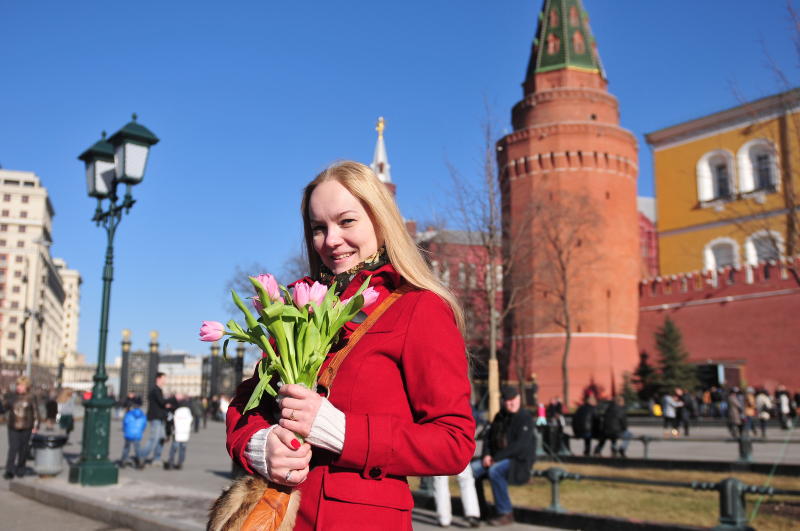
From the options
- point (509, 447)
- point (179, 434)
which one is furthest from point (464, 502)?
point (179, 434)

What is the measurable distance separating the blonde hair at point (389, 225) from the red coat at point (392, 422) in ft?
0.28

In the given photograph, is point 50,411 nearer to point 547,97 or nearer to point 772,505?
point 772,505

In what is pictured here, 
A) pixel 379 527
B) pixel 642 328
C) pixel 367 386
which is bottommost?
pixel 379 527

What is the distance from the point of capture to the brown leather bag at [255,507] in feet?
5.65

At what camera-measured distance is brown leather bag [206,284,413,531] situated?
5.65ft

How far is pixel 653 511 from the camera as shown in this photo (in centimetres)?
889

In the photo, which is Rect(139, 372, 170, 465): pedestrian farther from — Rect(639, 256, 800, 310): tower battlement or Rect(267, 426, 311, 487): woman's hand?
Rect(639, 256, 800, 310): tower battlement

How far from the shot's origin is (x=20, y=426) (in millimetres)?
11859

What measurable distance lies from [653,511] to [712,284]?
32.7 m

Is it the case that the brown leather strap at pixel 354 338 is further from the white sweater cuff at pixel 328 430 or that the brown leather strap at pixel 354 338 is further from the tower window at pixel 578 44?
the tower window at pixel 578 44

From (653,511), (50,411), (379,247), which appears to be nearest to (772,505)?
(653,511)

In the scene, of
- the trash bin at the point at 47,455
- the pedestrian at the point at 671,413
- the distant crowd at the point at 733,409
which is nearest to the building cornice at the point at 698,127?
the distant crowd at the point at 733,409

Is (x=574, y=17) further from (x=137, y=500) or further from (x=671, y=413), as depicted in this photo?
(x=137, y=500)

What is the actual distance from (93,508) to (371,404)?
7618mm
